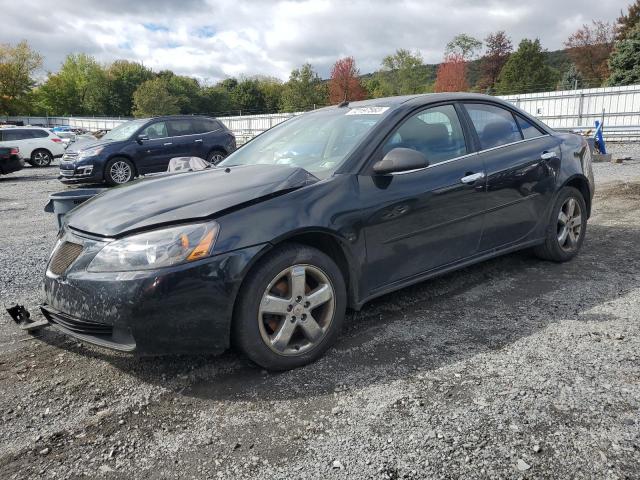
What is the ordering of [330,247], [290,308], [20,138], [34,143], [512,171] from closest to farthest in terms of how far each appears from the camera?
[290,308]
[330,247]
[512,171]
[20,138]
[34,143]

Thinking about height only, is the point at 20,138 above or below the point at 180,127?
above

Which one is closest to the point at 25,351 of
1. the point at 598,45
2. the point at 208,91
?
the point at 598,45

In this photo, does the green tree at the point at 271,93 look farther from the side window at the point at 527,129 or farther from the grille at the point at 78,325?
the grille at the point at 78,325

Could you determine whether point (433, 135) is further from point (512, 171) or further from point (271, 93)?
point (271, 93)

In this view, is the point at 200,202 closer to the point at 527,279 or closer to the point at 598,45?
the point at 527,279

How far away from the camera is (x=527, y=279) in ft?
14.4

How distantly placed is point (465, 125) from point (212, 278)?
8.00 feet

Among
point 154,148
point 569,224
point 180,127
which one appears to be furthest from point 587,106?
point 569,224

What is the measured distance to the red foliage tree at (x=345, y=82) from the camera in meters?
70.4

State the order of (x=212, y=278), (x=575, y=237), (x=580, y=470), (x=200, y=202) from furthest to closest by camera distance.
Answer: (x=575, y=237) → (x=200, y=202) → (x=212, y=278) → (x=580, y=470)

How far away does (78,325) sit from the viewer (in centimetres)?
275

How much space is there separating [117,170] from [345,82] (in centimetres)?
6264

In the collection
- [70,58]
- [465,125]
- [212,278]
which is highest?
[70,58]

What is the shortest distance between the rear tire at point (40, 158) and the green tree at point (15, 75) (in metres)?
66.1
